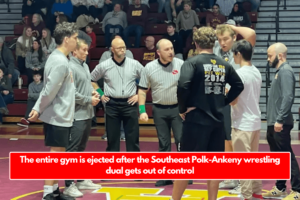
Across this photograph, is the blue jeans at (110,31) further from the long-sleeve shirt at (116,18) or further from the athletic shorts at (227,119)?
the athletic shorts at (227,119)

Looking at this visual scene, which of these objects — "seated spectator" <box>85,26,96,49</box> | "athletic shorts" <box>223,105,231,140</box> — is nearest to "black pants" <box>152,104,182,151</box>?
"athletic shorts" <box>223,105,231,140</box>

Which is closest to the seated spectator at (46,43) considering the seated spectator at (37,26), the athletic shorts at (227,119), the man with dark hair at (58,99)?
the seated spectator at (37,26)

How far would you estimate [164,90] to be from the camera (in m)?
6.42

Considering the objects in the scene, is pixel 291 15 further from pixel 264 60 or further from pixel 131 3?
pixel 131 3

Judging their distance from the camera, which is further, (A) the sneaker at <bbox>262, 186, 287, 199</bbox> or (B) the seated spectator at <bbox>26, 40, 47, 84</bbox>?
(B) the seated spectator at <bbox>26, 40, 47, 84</bbox>

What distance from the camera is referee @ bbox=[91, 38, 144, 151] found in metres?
6.67

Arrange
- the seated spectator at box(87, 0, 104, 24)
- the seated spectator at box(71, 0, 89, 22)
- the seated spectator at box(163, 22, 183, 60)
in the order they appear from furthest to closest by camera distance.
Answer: the seated spectator at box(87, 0, 104, 24) → the seated spectator at box(71, 0, 89, 22) → the seated spectator at box(163, 22, 183, 60)

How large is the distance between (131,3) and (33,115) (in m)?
10.8

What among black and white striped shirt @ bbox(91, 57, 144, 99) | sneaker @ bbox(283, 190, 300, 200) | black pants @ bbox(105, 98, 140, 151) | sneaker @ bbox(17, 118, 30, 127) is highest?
black and white striped shirt @ bbox(91, 57, 144, 99)

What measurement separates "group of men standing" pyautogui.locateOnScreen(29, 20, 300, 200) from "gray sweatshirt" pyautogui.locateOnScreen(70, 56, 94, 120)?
0.01 meters

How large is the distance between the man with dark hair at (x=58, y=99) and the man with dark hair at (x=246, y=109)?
167 cm

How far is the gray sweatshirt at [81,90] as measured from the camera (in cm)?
600

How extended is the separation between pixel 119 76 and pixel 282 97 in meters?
2.15

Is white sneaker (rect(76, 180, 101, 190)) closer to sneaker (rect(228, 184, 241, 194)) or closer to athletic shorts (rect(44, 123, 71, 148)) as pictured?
athletic shorts (rect(44, 123, 71, 148))
